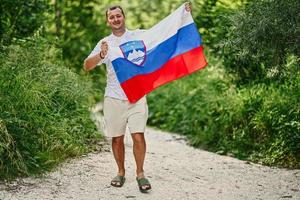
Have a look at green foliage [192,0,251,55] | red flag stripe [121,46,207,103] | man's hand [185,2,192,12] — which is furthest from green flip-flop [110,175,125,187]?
green foliage [192,0,251,55]

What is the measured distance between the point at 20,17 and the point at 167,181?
13.1ft

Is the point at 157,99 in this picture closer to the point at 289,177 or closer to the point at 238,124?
the point at 238,124

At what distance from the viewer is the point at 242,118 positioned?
29.5ft

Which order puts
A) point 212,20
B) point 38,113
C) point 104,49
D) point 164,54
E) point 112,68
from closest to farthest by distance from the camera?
point 104,49 → point 112,68 → point 164,54 → point 38,113 → point 212,20

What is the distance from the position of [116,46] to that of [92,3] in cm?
709

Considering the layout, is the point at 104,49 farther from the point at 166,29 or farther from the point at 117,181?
the point at 117,181

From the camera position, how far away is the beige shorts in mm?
5973

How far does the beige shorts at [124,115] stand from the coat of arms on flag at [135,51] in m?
0.38

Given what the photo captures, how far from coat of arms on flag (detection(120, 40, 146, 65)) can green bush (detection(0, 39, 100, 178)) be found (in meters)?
1.25

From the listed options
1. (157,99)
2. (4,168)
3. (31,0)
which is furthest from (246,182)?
(157,99)

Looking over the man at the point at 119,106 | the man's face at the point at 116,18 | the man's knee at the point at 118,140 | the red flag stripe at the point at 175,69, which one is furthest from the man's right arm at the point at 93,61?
the man's knee at the point at 118,140

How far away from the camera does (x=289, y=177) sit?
7.20 metres

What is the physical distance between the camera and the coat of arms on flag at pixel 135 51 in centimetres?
602

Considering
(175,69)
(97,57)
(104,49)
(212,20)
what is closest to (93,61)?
(97,57)
